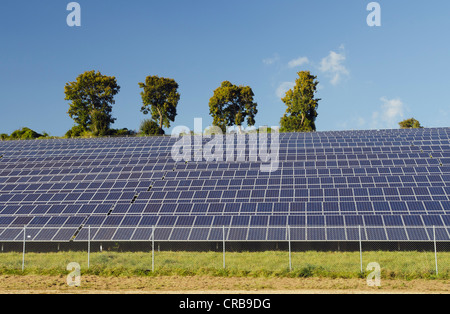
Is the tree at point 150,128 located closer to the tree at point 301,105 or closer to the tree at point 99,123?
the tree at point 99,123

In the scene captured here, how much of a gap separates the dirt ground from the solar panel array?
4138mm

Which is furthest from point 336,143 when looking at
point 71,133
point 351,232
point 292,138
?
point 71,133

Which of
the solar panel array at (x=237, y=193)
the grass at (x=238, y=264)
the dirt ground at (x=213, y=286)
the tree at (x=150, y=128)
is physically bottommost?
the dirt ground at (x=213, y=286)

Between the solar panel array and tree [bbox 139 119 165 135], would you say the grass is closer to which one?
the solar panel array

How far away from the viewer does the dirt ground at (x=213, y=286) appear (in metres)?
21.5

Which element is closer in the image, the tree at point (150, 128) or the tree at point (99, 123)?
the tree at point (150, 128)

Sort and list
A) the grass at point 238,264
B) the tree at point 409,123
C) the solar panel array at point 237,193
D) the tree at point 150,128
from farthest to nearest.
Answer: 1. the tree at point 409,123
2. the tree at point 150,128
3. the solar panel array at point 237,193
4. the grass at point 238,264

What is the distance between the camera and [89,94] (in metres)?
102

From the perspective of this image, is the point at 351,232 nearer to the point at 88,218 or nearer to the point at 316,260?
the point at 316,260

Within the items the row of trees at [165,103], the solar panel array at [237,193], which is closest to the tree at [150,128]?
the row of trees at [165,103]

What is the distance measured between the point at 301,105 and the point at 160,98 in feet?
105

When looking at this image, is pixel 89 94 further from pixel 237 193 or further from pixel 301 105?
pixel 237 193

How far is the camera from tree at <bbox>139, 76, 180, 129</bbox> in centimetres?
10344

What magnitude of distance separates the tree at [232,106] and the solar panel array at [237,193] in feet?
139
